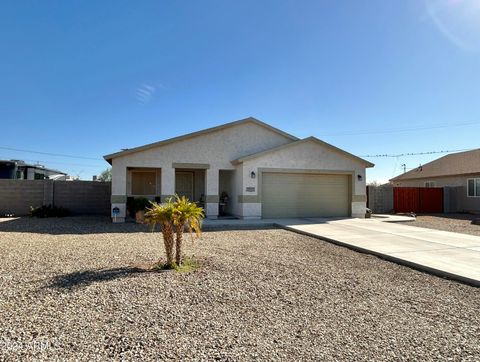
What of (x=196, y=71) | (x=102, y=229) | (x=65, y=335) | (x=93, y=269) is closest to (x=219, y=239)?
(x=93, y=269)

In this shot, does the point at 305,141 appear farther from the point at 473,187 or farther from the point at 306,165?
the point at 473,187

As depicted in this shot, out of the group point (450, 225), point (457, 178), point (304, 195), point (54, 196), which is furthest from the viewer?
point (457, 178)

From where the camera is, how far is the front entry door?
17875 millimetres

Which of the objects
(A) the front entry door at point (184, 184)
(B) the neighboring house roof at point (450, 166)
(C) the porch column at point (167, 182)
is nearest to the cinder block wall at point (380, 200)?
(B) the neighboring house roof at point (450, 166)

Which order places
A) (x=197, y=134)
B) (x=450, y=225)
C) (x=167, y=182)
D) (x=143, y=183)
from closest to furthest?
(x=450, y=225)
(x=167, y=182)
(x=197, y=134)
(x=143, y=183)

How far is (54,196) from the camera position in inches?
688

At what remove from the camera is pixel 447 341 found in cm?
338

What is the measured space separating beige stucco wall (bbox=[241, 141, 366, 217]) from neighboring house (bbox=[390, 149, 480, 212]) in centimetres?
1145

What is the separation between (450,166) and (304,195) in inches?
689

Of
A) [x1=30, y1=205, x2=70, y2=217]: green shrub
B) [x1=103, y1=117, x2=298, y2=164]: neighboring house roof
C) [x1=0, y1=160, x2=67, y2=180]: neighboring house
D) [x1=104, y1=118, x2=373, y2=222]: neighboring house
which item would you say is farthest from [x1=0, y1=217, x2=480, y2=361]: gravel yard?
[x1=0, y1=160, x2=67, y2=180]: neighboring house

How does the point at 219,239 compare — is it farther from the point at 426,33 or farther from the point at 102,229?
the point at 426,33

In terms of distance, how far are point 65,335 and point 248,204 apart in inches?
486

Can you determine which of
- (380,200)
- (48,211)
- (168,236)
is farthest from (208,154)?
(380,200)

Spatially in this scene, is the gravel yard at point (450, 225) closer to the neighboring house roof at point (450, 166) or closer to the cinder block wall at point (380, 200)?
the cinder block wall at point (380, 200)
